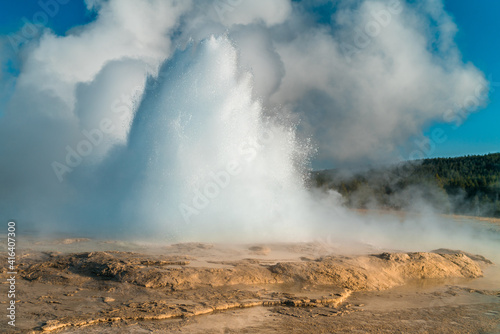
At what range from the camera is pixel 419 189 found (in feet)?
105

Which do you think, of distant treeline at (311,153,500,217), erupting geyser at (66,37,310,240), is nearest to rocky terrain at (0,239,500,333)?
erupting geyser at (66,37,310,240)

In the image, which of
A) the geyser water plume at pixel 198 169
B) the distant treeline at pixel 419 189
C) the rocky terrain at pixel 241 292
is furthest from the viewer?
the distant treeline at pixel 419 189

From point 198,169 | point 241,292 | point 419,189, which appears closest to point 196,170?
point 198,169

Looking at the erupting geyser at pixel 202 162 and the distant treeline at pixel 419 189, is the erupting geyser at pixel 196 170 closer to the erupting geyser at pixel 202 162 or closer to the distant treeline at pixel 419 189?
the erupting geyser at pixel 202 162

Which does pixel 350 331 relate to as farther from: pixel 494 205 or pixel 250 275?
pixel 494 205

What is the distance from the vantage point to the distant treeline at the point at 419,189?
90.6 ft

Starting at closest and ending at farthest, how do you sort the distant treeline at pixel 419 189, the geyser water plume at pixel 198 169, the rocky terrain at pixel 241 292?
the rocky terrain at pixel 241 292 < the geyser water plume at pixel 198 169 < the distant treeline at pixel 419 189

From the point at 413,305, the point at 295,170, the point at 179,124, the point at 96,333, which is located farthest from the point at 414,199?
the point at 96,333

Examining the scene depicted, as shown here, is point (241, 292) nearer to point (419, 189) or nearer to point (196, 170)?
point (196, 170)

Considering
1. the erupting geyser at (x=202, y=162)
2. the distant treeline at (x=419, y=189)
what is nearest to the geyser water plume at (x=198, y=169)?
the erupting geyser at (x=202, y=162)

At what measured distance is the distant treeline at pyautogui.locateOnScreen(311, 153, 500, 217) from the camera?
2762 cm

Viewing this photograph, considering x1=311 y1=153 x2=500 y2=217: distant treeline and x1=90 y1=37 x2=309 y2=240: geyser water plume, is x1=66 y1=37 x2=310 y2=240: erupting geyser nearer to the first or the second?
x1=90 y1=37 x2=309 y2=240: geyser water plume

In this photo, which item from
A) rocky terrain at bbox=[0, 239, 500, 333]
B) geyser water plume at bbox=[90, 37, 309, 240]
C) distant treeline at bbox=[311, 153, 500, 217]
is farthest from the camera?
distant treeline at bbox=[311, 153, 500, 217]

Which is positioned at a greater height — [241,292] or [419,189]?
[419,189]
